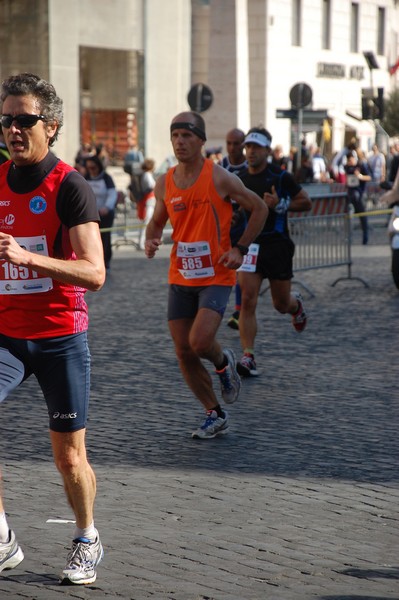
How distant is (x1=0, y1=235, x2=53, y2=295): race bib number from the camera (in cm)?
472

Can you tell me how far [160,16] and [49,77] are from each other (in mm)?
4368

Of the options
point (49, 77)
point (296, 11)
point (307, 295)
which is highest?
point (296, 11)

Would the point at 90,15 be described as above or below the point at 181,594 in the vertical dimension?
above

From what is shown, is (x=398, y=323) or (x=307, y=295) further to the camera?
(x=307, y=295)

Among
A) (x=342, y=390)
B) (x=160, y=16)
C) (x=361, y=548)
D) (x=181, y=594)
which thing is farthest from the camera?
(x=160, y=16)

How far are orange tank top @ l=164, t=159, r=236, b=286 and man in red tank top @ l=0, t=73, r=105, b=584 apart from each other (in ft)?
Answer: 9.28

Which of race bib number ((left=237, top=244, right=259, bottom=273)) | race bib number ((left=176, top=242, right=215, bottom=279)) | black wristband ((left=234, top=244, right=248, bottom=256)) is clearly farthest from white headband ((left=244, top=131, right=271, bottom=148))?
race bib number ((left=176, top=242, right=215, bottom=279))

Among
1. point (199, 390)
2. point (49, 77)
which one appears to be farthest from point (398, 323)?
point (49, 77)

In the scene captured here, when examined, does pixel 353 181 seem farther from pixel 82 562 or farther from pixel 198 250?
pixel 82 562

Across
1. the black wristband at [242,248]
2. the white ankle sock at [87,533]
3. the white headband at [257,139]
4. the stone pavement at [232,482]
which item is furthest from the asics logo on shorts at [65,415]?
the white headband at [257,139]

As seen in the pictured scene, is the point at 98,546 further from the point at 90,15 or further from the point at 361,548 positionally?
the point at 90,15

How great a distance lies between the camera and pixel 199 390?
765cm

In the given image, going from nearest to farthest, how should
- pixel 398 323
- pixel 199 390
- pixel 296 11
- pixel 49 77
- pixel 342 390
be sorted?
pixel 199 390 → pixel 342 390 → pixel 398 323 → pixel 49 77 → pixel 296 11

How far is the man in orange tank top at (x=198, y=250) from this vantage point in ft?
25.0
